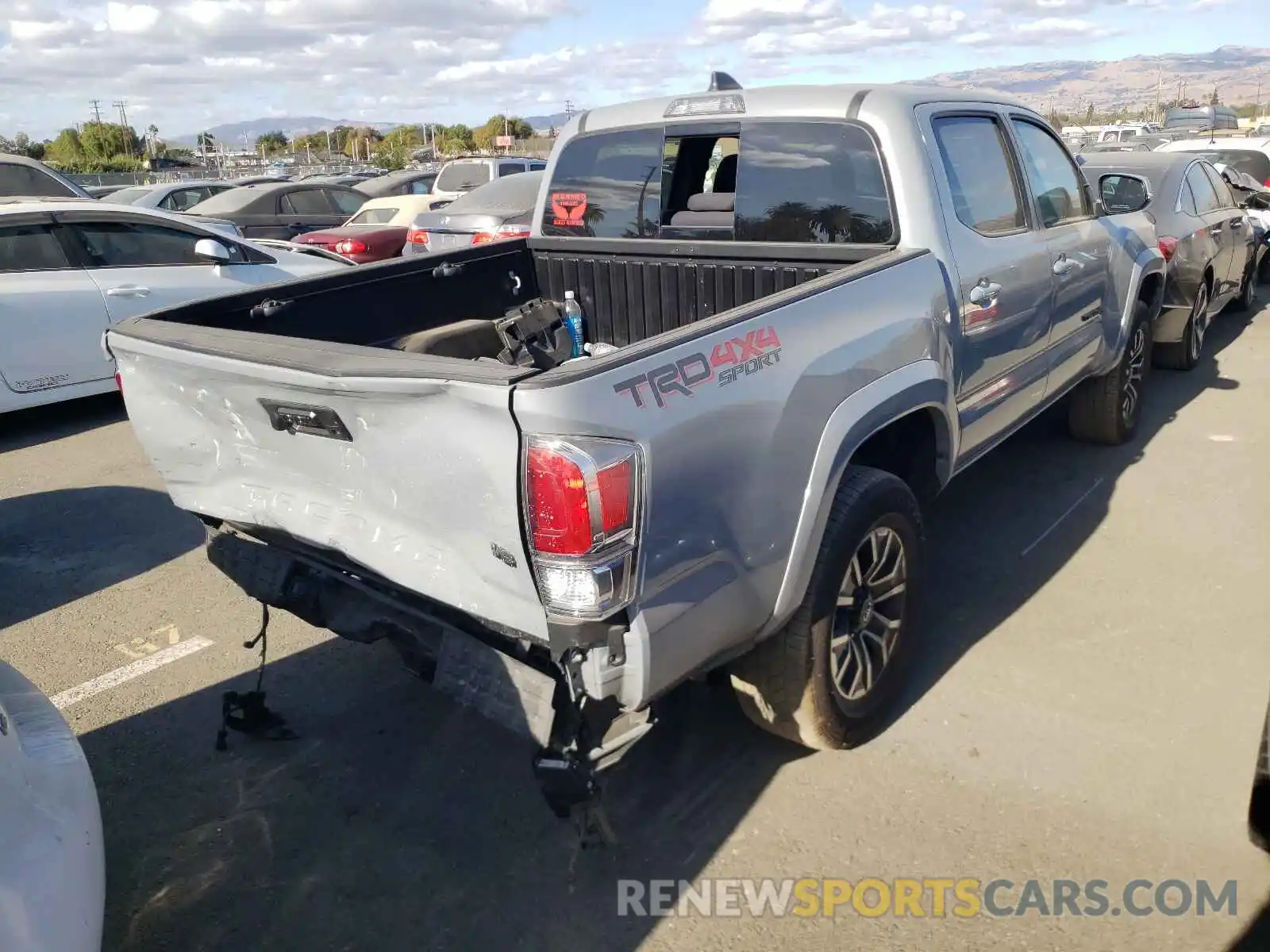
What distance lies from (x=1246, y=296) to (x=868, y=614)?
8.95 m

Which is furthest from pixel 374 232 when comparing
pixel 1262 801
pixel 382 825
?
pixel 1262 801

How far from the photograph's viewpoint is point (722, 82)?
441 centimetres

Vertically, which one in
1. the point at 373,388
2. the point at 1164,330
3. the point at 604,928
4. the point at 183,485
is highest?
the point at 373,388

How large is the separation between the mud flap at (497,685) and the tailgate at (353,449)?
0.40ft

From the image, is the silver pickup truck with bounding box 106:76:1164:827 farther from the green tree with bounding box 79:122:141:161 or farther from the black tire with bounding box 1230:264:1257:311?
the green tree with bounding box 79:122:141:161

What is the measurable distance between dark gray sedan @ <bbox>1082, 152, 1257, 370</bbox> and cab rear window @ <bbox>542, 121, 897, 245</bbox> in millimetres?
3853

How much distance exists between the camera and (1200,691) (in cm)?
353

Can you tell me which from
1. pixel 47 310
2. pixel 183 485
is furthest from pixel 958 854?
pixel 47 310

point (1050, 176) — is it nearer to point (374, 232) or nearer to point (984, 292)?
point (984, 292)

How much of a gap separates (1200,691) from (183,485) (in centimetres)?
Answer: 352

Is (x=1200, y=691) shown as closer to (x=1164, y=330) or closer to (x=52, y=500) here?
(x=1164, y=330)

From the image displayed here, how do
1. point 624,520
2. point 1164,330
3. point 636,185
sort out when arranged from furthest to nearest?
point 1164,330, point 636,185, point 624,520

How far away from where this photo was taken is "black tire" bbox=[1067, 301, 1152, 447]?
576 centimetres

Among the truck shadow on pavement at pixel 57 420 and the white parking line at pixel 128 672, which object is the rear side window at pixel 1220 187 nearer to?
the white parking line at pixel 128 672
